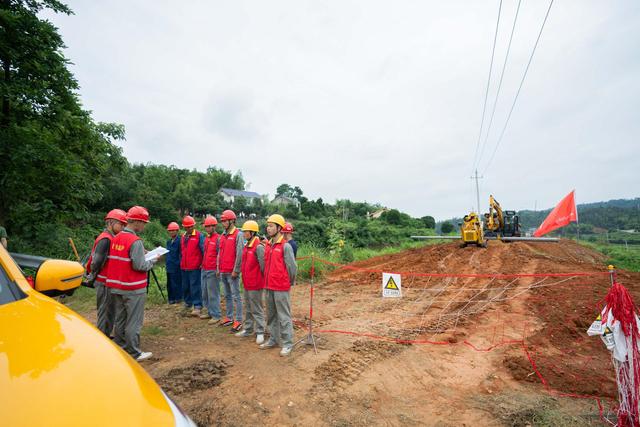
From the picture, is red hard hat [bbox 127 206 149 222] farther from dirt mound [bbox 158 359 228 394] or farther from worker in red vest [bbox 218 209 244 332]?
dirt mound [bbox 158 359 228 394]

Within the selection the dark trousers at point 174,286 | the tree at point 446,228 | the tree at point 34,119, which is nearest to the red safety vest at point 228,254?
the dark trousers at point 174,286

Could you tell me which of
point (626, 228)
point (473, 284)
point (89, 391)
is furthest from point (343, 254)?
point (626, 228)

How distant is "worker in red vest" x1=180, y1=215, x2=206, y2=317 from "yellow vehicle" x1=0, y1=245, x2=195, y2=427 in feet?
16.1

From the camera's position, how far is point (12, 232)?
10.0 meters

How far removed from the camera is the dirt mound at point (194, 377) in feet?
12.3

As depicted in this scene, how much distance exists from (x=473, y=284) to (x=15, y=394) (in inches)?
424

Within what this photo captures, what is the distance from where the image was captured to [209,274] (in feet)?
20.3

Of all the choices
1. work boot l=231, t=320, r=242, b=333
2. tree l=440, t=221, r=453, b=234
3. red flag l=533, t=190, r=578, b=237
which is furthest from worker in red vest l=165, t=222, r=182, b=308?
tree l=440, t=221, r=453, b=234

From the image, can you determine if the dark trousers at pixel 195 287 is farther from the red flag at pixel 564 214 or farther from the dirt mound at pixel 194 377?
the red flag at pixel 564 214

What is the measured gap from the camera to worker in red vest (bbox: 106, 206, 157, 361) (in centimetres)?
409

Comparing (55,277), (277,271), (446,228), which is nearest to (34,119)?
(277,271)

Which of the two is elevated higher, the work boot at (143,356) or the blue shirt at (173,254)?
the blue shirt at (173,254)

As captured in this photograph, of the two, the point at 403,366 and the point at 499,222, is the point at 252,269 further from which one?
the point at 499,222

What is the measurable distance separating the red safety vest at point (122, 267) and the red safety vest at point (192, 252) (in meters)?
2.51
